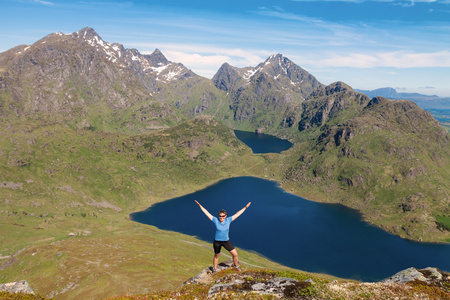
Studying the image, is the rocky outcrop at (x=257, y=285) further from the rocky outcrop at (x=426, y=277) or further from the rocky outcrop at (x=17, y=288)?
the rocky outcrop at (x=17, y=288)

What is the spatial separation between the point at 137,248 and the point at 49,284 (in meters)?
62.7

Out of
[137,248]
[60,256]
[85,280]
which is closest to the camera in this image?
[85,280]

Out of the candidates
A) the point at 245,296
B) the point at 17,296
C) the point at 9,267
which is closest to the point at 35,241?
the point at 9,267

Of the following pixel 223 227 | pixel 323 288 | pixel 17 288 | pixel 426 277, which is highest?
pixel 223 227

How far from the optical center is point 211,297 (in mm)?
25484

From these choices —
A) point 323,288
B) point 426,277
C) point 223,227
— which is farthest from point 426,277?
point 223,227

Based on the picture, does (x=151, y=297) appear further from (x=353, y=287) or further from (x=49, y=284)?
(x=49, y=284)

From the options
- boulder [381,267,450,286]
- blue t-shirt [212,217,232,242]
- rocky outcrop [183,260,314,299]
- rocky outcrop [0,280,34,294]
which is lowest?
rocky outcrop [0,280,34,294]

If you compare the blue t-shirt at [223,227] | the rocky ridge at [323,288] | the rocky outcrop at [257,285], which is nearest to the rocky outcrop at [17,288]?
the rocky ridge at [323,288]

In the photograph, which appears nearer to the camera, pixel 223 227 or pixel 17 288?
pixel 223 227

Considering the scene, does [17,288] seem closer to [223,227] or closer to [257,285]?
[223,227]

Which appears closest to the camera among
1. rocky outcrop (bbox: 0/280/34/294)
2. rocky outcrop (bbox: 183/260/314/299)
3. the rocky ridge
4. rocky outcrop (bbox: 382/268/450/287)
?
the rocky ridge

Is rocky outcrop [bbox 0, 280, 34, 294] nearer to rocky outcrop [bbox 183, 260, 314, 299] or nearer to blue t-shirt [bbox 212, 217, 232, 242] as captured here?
rocky outcrop [bbox 183, 260, 314, 299]

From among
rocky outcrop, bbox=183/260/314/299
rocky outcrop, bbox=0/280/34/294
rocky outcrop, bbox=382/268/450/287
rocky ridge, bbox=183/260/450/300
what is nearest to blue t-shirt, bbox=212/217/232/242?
rocky outcrop, bbox=183/260/314/299
